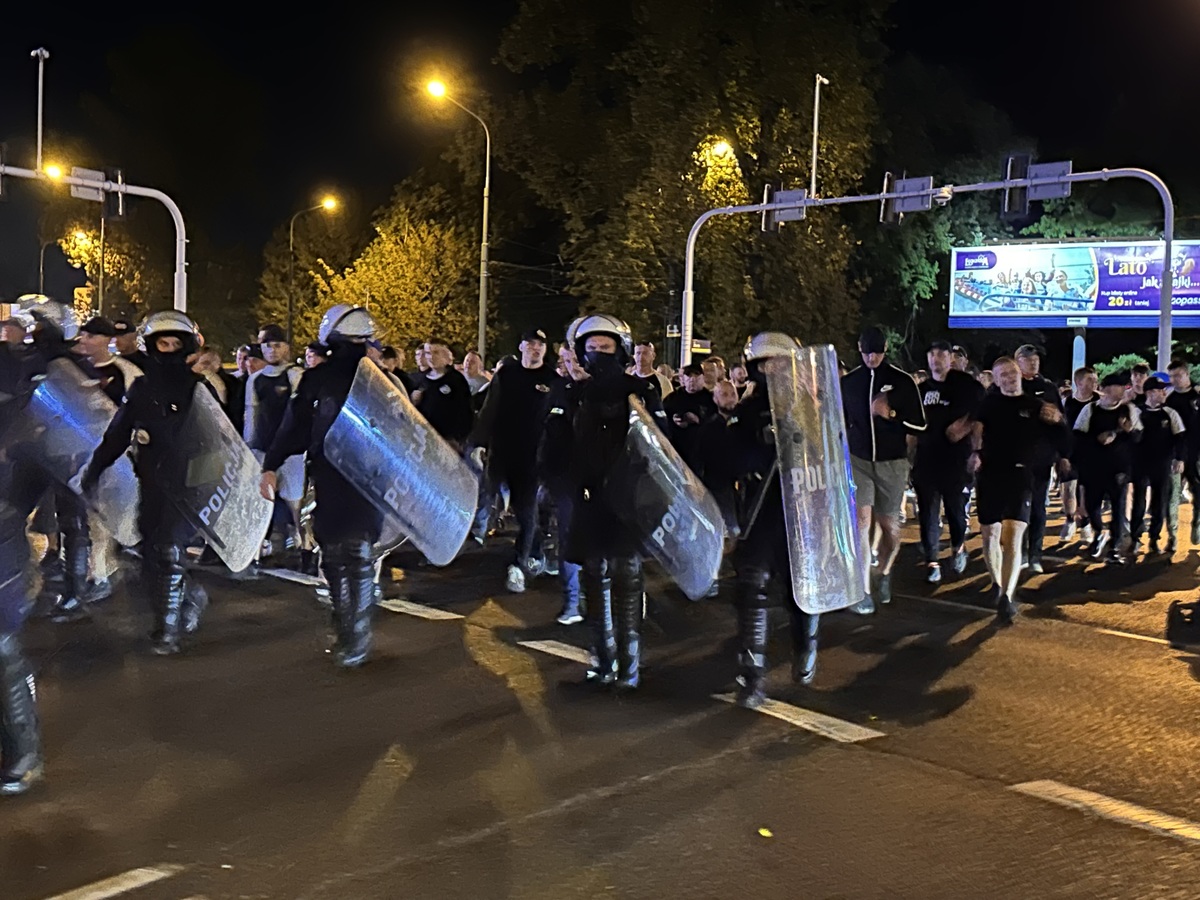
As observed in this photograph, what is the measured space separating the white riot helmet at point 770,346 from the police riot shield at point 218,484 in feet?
9.31

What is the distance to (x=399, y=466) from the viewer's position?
22.1 feet

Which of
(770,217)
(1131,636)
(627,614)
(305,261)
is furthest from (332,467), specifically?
(305,261)

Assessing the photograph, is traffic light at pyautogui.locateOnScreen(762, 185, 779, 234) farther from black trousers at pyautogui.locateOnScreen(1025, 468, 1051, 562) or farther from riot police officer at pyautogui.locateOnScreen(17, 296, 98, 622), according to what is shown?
riot police officer at pyautogui.locateOnScreen(17, 296, 98, 622)

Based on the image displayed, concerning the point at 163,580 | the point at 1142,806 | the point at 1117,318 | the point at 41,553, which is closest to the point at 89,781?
the point at 163,580

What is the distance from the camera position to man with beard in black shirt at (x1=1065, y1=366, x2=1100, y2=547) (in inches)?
481

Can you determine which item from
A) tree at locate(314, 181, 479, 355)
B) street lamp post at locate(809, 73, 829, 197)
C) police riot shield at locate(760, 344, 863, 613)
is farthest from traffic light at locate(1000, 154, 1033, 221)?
tree at locate(314, 181, 479, 355)

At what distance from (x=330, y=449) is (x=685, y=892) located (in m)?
3.32

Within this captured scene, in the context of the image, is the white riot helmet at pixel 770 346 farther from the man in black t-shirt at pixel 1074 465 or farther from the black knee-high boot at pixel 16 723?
the man in black t-shirt at pixel 1074 465

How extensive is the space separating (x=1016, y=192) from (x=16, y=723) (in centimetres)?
1904

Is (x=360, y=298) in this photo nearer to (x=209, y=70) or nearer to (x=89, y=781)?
(x=209, y=70)

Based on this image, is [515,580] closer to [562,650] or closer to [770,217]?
[562,650]

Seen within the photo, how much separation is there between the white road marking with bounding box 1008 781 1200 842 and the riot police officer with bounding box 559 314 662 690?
2.13m

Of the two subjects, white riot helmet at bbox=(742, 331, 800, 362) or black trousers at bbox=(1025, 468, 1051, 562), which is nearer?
white riot helmet at bbox=(742, 331, 800, 362)

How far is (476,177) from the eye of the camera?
3375 cm
